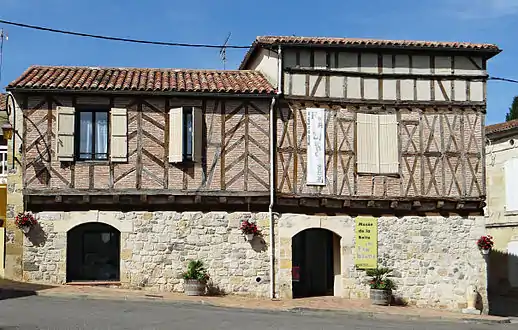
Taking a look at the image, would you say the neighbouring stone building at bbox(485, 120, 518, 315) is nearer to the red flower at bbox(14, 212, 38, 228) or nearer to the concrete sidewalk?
the concrete sidewalk

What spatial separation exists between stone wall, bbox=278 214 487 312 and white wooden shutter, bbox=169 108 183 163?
121 inches

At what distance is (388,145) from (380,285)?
142 inches

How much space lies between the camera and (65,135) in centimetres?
1653

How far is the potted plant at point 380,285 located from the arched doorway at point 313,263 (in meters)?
1.74

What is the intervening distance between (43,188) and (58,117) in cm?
174

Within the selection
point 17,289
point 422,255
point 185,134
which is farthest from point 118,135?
point 422,255

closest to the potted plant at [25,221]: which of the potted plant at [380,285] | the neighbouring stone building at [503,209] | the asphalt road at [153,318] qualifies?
the asphalt road at [153,318]

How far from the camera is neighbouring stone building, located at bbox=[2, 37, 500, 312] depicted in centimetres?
1661

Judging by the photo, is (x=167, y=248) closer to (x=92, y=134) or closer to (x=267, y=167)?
(x=267, y=167)

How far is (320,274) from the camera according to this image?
1988 centimetres

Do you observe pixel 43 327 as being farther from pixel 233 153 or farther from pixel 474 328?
pixel 474 328

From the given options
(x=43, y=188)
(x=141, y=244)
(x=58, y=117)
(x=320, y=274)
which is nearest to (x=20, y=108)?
(x=58, y=117)

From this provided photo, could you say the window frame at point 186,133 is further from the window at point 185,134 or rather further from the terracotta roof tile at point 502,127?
the terracotta roof tile at point 502,127

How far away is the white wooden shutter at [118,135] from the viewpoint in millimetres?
16609
